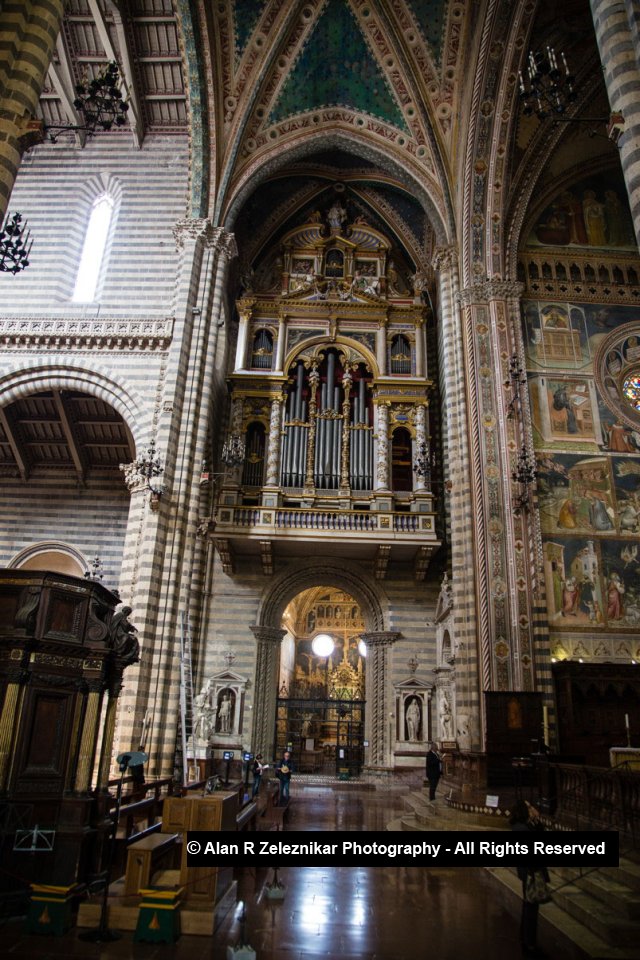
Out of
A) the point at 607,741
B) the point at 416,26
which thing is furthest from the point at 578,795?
the point at 416,26

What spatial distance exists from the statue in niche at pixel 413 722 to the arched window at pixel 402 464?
643cm

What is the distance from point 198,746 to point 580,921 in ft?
38.1

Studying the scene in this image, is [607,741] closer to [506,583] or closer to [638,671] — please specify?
[638,671]

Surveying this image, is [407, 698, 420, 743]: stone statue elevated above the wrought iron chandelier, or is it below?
below

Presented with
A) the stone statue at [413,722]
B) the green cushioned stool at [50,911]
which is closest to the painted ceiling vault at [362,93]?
the stone statue at [413,722]

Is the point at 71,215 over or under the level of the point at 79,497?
over

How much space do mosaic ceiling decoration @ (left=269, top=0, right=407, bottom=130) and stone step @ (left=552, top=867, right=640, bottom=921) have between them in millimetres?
19324

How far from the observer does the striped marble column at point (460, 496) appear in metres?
14.2

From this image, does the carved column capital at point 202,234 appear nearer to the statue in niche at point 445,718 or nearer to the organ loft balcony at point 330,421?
the organ loft balcony at point 330,421

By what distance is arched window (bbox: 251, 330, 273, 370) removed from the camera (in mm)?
20547

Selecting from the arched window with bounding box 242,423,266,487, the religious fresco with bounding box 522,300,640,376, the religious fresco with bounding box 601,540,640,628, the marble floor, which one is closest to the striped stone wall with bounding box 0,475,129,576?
the arched window with bounding box 242,423,266,487

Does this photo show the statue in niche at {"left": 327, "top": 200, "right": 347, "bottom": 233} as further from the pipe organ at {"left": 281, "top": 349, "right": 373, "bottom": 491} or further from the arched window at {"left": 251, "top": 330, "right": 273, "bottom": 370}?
the pipe organ at {"left": 281, "top": 349, "right": 373, "bottom": 491}

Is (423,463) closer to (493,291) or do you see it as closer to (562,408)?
(562,408)

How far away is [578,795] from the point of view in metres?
8.55
